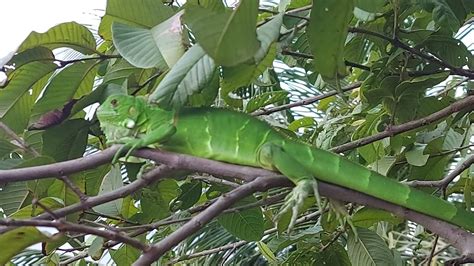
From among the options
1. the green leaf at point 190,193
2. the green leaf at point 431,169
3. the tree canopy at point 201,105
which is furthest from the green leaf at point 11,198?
the green leaf at point 431,169

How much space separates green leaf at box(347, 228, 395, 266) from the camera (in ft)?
4.27

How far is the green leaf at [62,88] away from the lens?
3.53ft

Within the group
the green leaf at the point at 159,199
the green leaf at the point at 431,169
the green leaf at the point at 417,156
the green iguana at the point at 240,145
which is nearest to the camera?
the green iguana at the point at 240,145

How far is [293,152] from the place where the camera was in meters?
0.98

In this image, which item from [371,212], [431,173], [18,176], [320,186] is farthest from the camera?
[431,173]

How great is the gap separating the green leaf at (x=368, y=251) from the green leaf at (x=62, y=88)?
1.85 feet

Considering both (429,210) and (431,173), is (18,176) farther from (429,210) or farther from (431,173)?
(431,173)

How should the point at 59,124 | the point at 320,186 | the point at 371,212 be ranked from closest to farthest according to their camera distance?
1. the point at 320,186
2. the point at 59,124
3. the point at 371,212

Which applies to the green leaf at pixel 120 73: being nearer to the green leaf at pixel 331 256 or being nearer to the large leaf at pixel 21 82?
the large leaf at pixel 21 82

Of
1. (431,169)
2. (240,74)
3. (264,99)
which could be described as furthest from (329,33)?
(431,169)

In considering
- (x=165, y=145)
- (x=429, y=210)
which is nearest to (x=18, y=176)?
(x=165, y=145)

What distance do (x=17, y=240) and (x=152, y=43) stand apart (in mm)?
330

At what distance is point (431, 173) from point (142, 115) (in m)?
0.71

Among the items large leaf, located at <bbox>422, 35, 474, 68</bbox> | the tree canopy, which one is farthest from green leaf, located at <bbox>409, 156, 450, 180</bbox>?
large leaf, located at <bbox>422, 35, 474, 68</bbox>
